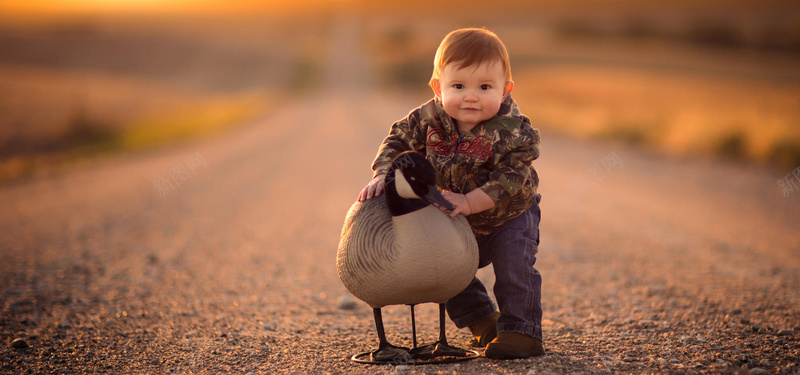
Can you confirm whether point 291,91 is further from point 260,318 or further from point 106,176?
point 260,318

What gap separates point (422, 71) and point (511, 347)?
46403mm

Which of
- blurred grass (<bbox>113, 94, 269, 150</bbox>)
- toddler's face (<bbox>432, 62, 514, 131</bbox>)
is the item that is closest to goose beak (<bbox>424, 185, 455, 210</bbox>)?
toddler's face (<bbox>432, 62, 514, 131</bbox>)

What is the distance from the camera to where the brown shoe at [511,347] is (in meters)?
3.14

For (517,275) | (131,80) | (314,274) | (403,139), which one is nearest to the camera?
(517,275)

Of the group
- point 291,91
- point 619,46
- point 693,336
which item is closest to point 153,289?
point 693,336

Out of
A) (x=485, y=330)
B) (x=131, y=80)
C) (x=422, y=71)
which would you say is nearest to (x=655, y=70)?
(x=422, y=71)

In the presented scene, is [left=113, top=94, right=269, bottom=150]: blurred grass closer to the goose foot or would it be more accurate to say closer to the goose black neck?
the goose foot

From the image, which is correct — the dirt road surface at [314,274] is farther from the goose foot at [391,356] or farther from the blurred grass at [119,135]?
the blurred grass at [119,135]

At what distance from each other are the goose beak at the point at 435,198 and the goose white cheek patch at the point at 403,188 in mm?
61

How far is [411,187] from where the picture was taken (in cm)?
279

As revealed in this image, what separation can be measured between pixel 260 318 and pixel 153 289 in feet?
4.58

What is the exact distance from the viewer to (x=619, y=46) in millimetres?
64375

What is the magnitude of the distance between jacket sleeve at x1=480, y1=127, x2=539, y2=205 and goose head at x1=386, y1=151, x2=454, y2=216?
30cm

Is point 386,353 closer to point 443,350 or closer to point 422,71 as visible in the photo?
point 443,350
